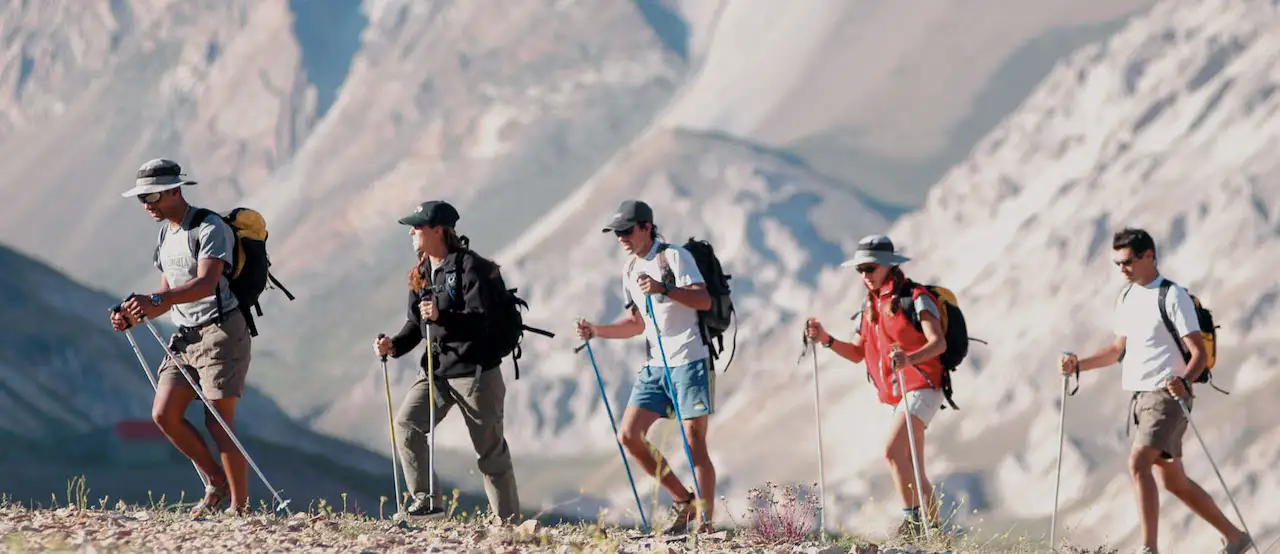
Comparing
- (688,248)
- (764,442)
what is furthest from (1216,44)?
(688,248)

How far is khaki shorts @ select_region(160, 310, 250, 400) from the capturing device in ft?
33.1

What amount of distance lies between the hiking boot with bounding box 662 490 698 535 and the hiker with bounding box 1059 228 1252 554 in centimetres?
253

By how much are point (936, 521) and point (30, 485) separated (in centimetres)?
7775

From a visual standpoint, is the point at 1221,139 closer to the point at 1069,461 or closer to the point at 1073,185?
the point at 1073,185

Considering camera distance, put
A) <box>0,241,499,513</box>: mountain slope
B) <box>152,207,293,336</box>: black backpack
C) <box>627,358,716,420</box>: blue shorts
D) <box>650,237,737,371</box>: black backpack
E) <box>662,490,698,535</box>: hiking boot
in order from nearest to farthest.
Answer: <box>152,207,293,336</box>: black backpack, <box>662,490,698,535</box>: hiking boot, <box>627,358,716,420</box>: blue shorts, <box>650,237,737,371</box>: black backpack, <box>0,241,499,513</box>: mountain slope

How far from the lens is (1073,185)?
187 meters

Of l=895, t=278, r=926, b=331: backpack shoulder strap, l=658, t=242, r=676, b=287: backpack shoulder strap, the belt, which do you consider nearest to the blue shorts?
l=658, t=242, r=676, b=287: backpack shoulder strap

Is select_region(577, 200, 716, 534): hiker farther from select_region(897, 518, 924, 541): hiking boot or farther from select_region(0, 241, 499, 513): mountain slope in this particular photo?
select_region(0, 241, 499, 513): mountain slope

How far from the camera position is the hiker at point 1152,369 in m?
10.4

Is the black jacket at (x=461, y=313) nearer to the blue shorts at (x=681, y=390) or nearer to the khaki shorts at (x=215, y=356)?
the khaki shorts at (x=215, y=356)

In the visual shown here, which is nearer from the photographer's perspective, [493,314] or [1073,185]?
[493,314]

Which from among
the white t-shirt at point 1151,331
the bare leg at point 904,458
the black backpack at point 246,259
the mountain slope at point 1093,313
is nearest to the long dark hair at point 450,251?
the black backpack at point 246,259

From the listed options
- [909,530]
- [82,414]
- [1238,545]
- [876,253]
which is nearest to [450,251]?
[876,253]

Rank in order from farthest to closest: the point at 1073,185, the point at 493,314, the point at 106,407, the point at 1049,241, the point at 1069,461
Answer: the point at 1073,185, the point at 1049,241, the point at 1069,461, the point at 106,407, the point at 493,314
